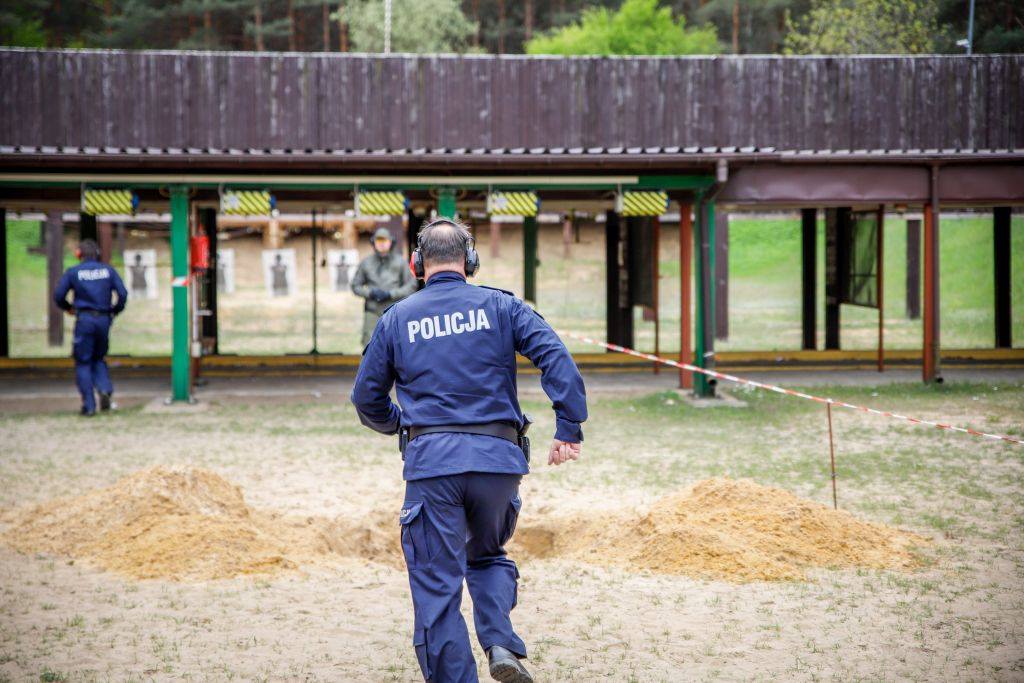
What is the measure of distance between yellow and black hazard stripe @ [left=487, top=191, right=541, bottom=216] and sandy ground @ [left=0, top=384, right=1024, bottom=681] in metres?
4.99

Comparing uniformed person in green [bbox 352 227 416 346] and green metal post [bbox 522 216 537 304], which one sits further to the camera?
green metal post [bbox 522 216 537 304]

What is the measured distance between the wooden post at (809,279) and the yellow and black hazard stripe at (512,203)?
7.24m

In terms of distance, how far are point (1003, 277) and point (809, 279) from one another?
3195 mm

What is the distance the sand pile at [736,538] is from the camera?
6539mm

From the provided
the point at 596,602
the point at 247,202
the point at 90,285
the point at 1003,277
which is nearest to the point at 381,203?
the point at 247,202

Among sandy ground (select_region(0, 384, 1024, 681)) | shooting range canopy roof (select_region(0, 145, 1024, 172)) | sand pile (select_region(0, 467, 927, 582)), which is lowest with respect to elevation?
sandy ground (select_region(0, 384, 1024, 681))

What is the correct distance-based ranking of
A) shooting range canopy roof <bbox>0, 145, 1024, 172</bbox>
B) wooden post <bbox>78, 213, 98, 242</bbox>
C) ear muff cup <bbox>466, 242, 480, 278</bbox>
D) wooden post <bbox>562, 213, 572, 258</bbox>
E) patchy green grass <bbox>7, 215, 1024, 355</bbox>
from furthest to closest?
1. wooden post <bbox>562, 213, 572, 258</bbox>
2. patchy green grass <bbox>7, 215, 1024, 355</bbox>
3. wooden post <bbox>78, 213, 98, 242</bbox>
4. shooting range canopy roof <bbox>0, 145, 1024, 172</bbox>
5. ear muff cup <bbox>466, 242, 480, 278</bbox>

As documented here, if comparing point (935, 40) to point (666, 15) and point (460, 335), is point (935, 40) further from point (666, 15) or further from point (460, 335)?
point (460, 335)

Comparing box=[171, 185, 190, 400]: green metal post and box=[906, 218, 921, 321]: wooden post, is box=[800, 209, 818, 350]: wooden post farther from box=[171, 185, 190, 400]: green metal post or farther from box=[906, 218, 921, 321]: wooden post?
box=[171, 185, 190, 400]: green metal post

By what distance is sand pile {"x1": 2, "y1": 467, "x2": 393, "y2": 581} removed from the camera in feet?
21.9

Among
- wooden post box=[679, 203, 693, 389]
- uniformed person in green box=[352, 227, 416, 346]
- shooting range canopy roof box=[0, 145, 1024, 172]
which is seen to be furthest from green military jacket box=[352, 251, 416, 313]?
wooden post box=[679, 203, 693, 389]

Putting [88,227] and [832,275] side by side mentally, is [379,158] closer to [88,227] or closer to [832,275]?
[88,227]

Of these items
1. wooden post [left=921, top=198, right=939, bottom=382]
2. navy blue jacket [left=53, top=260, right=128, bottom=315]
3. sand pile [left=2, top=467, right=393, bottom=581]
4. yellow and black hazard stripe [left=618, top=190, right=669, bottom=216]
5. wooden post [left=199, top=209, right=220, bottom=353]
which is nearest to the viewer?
sand pile [left=2, top=467, right=393, bottom=581]

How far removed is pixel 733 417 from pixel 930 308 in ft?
13.4
